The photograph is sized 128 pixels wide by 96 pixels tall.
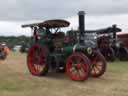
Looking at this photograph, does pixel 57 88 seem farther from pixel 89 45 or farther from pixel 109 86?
pixel 89 45

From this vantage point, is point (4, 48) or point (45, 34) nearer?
point (45, 34)

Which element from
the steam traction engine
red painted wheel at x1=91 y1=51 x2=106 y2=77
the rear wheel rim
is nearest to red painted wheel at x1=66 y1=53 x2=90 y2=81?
the steam traction engine

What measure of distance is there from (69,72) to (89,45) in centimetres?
114

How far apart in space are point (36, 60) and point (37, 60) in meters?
0.10

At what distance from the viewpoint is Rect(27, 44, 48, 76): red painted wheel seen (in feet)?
41.2

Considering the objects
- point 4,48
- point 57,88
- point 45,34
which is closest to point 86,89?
point 57,88

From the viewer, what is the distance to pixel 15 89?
32.8 ft

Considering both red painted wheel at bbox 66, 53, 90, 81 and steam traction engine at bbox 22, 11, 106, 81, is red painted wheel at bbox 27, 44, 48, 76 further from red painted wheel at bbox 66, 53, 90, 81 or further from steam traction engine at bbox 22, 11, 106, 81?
red painted wheel at bbox 66, 53, 90, 81

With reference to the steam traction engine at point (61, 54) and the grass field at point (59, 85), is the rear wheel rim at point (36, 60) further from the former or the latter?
the grass field at point (59, 85)

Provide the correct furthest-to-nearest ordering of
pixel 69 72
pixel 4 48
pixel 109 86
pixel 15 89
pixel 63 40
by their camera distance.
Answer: pixel 4 48, pixel 63 40, pixel 69 72, pixel 109 86, pixel 15 89

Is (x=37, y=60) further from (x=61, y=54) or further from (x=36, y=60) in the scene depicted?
(x=61, y=54)

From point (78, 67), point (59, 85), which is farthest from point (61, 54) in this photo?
point (59, 85)

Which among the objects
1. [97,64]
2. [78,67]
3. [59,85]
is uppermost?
[78,67]

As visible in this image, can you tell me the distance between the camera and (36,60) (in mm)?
13211
